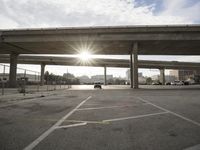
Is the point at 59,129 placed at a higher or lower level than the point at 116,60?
lower

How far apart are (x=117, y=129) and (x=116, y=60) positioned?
249ft

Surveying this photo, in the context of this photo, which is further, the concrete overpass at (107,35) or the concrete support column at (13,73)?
the concrete support column at (13,73)

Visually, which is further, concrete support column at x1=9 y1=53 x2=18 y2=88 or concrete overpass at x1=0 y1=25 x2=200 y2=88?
concrete support column at x1=9 y1=53 x2=18 y2=88

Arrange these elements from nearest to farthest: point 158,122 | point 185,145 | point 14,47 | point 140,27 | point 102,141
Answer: point 185,145 < point 102,141 < point 158,122 < point 140,27 < point 14,47

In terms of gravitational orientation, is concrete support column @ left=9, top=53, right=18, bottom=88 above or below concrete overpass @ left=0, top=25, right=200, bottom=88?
below

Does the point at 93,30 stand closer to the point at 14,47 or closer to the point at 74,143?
the point at 14,47

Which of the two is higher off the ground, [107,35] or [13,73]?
[107,35]

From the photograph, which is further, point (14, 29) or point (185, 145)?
point (14, 29)

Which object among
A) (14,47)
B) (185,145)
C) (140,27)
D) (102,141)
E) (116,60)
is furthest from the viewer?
(116,60)

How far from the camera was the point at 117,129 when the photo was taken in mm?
5410

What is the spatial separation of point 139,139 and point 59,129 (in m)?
2.32

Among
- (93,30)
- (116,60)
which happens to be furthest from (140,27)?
(116,60)

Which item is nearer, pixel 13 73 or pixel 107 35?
pixel 107 35

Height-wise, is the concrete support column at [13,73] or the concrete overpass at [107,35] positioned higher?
the concrete overpass at [107,35]
